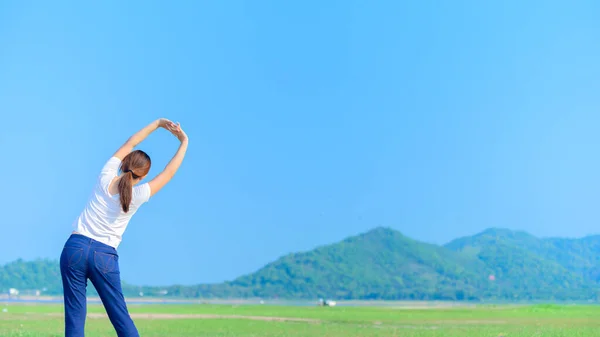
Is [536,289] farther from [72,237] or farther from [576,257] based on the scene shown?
[72,237]

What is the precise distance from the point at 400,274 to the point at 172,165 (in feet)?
512

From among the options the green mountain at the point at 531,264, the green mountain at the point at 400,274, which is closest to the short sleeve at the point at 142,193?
the green mountain at the point at 400,274

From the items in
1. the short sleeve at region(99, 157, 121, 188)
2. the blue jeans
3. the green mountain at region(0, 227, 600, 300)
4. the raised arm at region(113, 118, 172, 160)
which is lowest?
the blue jeans

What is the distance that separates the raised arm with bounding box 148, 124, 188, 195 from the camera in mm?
6047

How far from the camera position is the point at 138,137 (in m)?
6.50

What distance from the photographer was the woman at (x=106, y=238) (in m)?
5.88

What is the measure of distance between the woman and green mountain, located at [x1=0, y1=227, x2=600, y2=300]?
131 meters

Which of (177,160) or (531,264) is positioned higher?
(531,264)

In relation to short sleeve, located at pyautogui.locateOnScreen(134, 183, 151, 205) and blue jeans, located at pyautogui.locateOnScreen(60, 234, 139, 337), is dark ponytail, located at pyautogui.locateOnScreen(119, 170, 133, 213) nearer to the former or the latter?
short sleeve, located at pyautogui.locateOnScreen(134, 183, 151, 205)

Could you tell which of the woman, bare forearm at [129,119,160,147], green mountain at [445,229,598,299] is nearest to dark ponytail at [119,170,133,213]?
the woman

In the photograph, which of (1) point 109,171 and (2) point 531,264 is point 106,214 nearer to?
(1) point 109,171

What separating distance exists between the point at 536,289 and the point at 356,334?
134770mm

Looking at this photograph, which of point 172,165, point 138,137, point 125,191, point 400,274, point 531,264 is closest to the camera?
point 125,191

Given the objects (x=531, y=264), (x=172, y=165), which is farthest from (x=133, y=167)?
(x=531, y=264)
